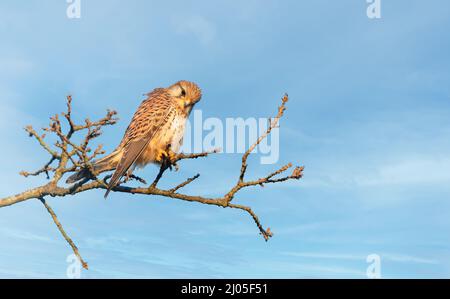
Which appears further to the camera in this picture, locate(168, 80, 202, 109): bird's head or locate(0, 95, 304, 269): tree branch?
locate(168, 80, 202, 109): bird's head

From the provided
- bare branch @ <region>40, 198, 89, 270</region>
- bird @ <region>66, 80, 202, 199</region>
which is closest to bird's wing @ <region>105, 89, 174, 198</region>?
bird @ <region>66, 80, 202, 199</region>

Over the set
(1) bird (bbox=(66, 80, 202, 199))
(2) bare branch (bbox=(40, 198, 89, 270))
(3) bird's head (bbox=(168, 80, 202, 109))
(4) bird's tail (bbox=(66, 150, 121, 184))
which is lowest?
(2) bare branch (bbox=(40, 198, 89, 270))

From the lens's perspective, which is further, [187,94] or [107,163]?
[187,94]

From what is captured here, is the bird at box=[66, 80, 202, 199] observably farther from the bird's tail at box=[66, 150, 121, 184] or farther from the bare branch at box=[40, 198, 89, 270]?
the bare branch at box=[40, 198, 89, 270]

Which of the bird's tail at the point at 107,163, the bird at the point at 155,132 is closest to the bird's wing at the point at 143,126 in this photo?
the bird at the point at 155,132

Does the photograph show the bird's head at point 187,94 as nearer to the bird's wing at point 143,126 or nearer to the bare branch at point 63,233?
the bird's wing at point 143,126

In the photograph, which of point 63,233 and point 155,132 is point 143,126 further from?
point 63,233

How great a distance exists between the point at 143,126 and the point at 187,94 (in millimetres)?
1334

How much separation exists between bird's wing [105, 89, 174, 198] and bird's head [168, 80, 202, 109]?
244mm

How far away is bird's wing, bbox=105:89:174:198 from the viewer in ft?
26.0

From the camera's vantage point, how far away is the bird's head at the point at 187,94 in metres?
9.45

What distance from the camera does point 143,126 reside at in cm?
877

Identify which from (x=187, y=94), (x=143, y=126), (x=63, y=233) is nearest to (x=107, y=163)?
(x=143, y=126)
